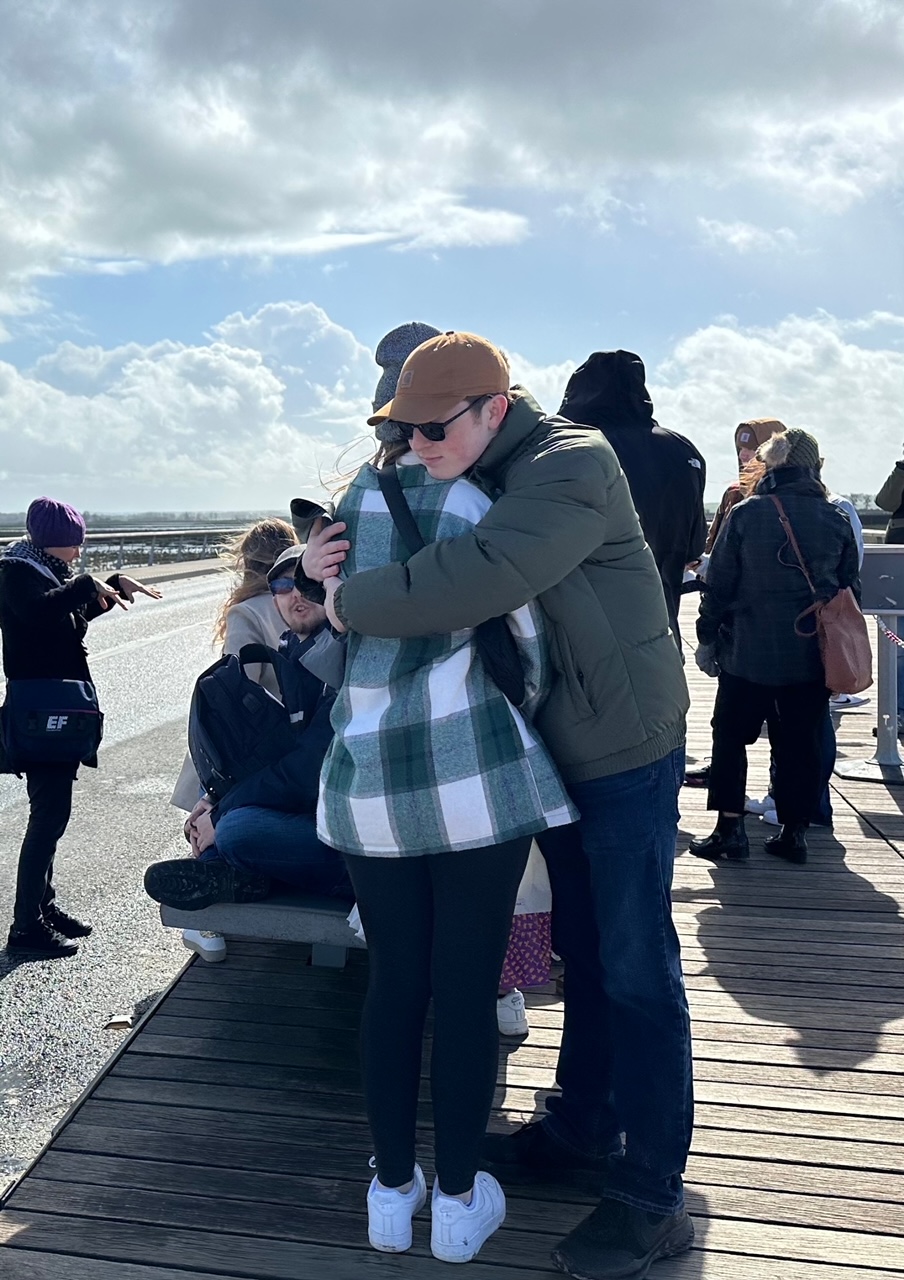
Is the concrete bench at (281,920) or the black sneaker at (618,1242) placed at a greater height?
the concrete bench at (281,920)

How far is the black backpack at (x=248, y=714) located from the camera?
3.32 meters

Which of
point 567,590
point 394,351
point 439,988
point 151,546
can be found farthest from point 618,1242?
point 151,546

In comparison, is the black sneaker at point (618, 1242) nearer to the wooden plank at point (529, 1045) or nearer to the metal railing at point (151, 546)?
the wooden plank at point (529, 1045)

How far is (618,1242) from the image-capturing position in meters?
2.12

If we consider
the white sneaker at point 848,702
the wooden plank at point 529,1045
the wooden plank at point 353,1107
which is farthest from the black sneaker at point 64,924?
the white sneaker at point 848,702

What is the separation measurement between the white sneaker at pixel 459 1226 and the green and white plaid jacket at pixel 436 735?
2.31 ft

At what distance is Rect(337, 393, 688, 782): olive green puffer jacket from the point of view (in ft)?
6.26

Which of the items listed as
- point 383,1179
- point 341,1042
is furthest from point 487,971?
point 341,1042

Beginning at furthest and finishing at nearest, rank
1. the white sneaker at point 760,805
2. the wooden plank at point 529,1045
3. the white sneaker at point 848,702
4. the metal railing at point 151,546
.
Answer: the metal railing at point 151,546 < the white sneaker at point 848,702 < the white sneaker at point 760,805 < the wooden plank at point 529,1045

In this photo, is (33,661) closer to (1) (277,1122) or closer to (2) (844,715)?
(1) (277,1122)

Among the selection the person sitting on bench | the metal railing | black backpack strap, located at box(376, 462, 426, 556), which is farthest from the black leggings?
the metal railing

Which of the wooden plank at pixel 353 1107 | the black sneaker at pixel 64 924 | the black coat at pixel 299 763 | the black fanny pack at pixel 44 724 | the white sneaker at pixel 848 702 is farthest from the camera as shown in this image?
the white sneaker at pixel 848 702

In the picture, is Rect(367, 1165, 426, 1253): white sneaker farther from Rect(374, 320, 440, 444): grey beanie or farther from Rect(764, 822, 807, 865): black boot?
Rect(764, 822, 807, 865): black boot

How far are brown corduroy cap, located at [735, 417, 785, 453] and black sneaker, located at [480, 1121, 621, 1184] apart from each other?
403cm
